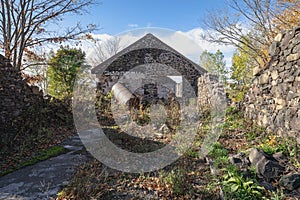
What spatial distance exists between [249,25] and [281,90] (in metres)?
9.21

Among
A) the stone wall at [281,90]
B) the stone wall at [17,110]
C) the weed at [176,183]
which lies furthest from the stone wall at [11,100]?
the stone wall at [281,90]

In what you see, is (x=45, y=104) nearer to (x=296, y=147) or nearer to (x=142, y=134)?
(x=142, y=134)

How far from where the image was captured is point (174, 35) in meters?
6.72

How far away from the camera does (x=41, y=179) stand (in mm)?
3236

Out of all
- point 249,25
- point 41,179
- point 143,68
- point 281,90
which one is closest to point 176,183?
point 41,179

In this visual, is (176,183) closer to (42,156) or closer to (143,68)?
(42,156)

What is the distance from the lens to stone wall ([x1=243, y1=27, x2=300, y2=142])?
393 cm

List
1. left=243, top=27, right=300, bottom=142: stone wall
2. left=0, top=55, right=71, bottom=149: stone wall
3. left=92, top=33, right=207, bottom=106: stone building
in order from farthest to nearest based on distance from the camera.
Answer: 1. left=92, top=33, right=207, bottom=106: stone building
2. left=0, top=55, right=71, bottom=149: stone wall
3. left=243, top=27, right=300, bottom=142: stone wall

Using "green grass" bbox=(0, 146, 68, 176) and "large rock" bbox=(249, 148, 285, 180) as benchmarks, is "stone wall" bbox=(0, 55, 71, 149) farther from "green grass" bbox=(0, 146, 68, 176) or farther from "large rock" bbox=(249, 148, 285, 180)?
"large rock" bbox=(249, 148, 285, 180)

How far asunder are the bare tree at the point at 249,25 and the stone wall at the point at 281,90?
6.48 meters

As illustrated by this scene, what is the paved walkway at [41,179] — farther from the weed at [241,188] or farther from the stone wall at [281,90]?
the stone wall at [281,90]

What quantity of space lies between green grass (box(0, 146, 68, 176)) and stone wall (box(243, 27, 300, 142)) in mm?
4727

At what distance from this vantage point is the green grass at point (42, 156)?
3.73m

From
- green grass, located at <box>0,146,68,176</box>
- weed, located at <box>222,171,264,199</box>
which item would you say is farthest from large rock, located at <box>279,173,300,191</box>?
green grass, located at <box>0,146,68,176</box>
